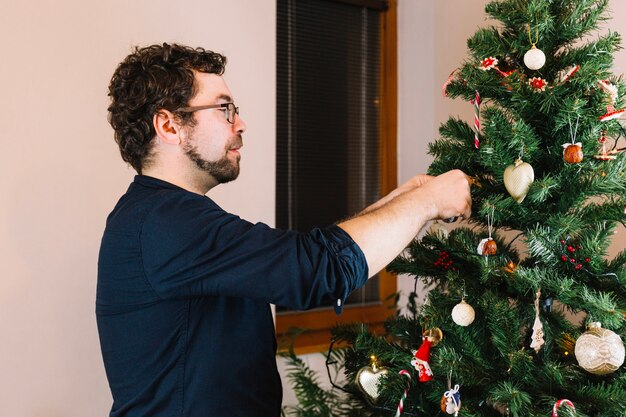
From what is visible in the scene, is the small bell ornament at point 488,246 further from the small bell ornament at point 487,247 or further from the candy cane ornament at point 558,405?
the candy cane ornament at point 558,405

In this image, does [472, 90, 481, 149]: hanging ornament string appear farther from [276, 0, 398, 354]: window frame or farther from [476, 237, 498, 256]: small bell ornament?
[276, 0, 398, 354]: window frame

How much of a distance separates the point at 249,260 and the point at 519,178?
483 millimetres

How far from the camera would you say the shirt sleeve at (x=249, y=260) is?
1129 mm

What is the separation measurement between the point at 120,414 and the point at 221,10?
1.38 meters

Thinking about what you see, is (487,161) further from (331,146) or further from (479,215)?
(331,146)

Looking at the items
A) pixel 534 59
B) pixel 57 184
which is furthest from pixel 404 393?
pixel 57 184

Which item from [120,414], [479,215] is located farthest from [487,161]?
[120,414]

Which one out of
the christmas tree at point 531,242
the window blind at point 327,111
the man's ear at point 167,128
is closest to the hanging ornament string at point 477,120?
the christmas tree at point 531,242

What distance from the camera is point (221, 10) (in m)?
2.23

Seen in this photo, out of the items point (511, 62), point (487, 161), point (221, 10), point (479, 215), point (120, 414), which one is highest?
point (221, 10)

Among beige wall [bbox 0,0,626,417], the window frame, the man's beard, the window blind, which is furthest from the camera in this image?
the window frame

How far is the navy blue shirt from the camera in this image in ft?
3.73

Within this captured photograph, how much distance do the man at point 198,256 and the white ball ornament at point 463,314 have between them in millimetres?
165

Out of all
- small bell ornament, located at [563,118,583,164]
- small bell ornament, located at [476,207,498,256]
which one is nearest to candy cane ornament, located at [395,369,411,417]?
small bell ornament, located at [476,207,498,256]
